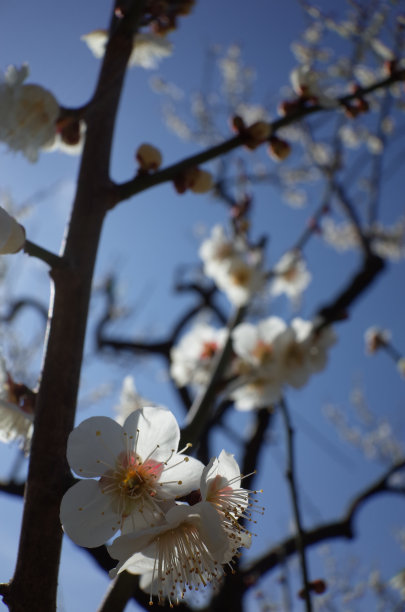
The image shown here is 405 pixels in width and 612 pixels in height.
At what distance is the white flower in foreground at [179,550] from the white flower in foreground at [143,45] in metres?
1.35

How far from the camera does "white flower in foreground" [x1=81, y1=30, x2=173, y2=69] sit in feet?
5.15

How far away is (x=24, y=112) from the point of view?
129cm

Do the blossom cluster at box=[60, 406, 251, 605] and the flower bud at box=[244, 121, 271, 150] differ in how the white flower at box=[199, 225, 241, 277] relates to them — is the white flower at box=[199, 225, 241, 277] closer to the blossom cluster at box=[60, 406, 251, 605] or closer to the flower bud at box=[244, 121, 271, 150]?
the flower bud at box=[244, 121, 271, 150]

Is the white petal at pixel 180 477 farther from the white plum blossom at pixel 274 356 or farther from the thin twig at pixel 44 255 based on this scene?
the white plum blossom at pixel 274 356

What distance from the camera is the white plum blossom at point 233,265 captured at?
2.88 metres

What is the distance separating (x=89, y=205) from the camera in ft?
3.44

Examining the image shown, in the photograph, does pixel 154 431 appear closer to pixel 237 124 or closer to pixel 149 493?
pixel 149 493

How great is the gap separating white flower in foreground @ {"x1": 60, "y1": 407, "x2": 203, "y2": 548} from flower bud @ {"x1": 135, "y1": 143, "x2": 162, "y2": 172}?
65 centimetres

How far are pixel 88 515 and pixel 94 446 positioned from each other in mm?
92

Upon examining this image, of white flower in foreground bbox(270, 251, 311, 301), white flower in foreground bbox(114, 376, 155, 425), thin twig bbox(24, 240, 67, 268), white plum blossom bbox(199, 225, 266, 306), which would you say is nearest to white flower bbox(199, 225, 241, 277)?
white plum blossom bbox(199, 225, 266, 306)

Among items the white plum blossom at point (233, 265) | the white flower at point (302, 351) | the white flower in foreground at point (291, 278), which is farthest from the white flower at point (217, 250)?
the white flower at point (302, 351)

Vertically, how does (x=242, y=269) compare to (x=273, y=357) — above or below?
above

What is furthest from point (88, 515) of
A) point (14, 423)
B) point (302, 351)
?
point (302, 351)

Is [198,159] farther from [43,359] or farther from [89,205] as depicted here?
[43,359]
